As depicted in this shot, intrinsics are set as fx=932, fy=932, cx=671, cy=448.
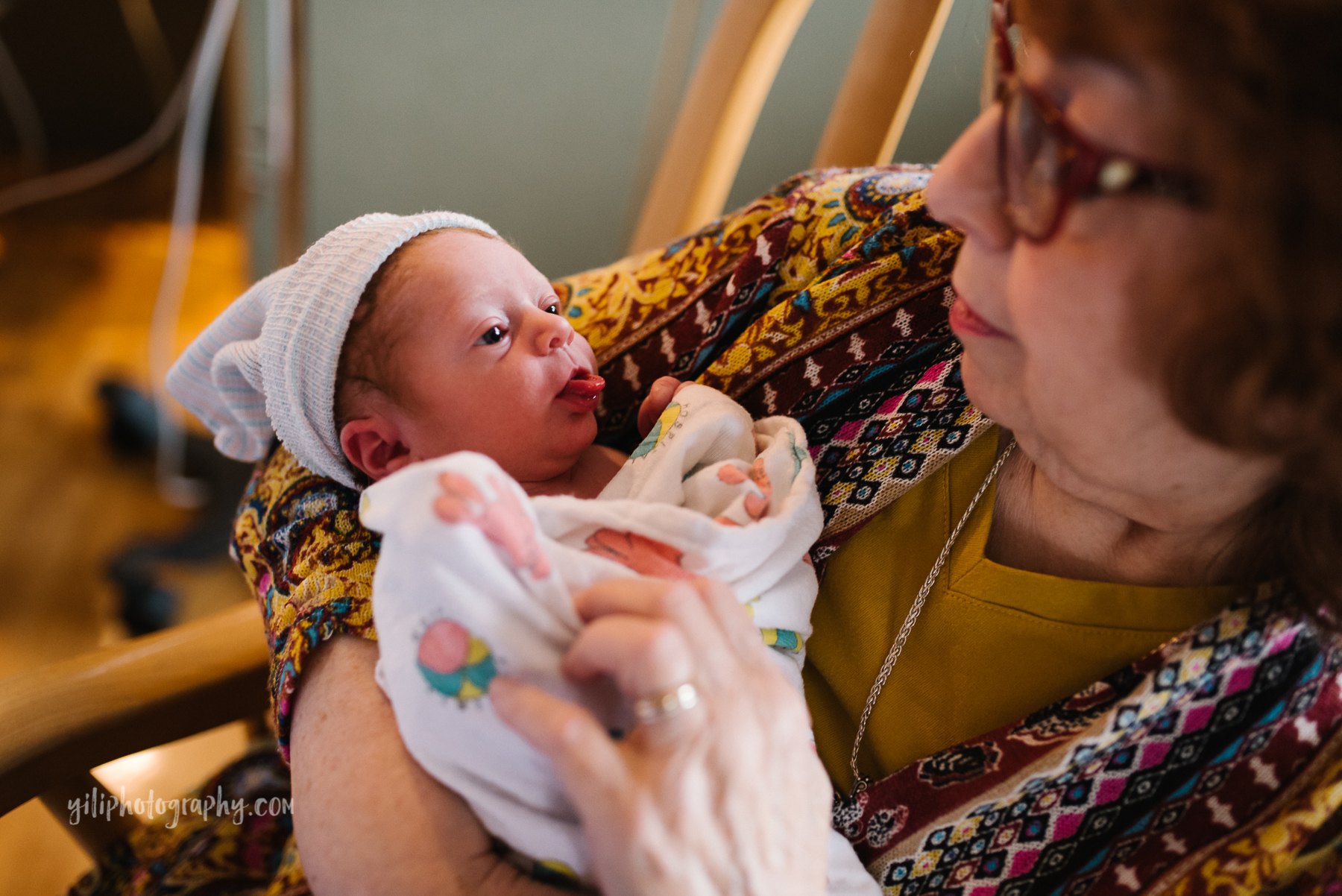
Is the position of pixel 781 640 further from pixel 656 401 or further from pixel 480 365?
pixel 480 365

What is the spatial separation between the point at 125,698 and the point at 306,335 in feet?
1.53

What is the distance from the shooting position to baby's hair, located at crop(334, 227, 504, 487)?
3.29ft

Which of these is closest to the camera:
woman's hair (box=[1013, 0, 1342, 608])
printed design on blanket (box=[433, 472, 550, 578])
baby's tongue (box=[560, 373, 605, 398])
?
woman's hair (box=[1013, 0, 1342, 608])

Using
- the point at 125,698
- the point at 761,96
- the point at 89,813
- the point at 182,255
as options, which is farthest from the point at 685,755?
the point at 182,255

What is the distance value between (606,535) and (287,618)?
1.21 ft

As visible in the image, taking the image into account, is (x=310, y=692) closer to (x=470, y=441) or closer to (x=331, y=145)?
(x=470, y=441)

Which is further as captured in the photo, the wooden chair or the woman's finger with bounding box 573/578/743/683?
the wooden chair

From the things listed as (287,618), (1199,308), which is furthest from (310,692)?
(1199,308)

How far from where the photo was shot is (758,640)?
762mm

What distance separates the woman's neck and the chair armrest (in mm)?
898

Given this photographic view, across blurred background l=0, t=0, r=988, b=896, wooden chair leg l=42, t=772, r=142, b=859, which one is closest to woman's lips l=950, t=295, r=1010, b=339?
wooden chair leg l=42, t=772, r=142, b=859

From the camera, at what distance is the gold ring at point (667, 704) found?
672 millimetres

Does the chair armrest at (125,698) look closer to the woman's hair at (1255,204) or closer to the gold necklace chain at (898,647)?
the gold necklace chain at (898,647)

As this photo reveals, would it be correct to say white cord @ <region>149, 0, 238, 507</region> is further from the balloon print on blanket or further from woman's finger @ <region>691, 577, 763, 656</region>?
woman's finger @ <region>691, 577, 763, 656</region>
